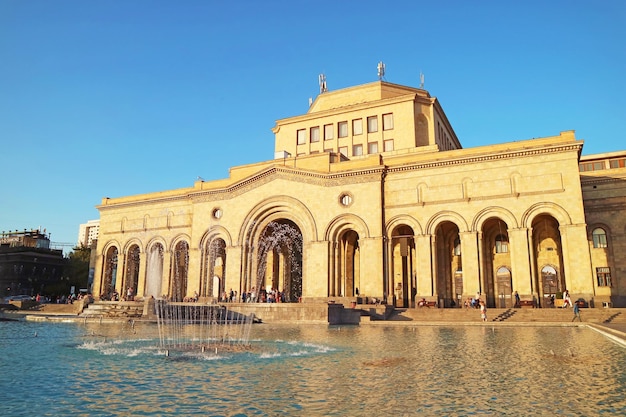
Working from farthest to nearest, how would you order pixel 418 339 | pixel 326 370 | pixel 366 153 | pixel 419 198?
pixel 366 153 → pixel 419 198 → pixel 418 339 → pixel 326 370

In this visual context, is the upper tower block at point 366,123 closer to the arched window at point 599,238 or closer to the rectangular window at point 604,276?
the arched window at point 599,238

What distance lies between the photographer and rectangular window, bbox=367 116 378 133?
40781 millimetres

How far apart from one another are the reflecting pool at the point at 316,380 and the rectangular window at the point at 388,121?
28.4m

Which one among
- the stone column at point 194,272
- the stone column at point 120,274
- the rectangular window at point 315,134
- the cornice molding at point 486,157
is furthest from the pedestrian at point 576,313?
the stone column at point 120,274

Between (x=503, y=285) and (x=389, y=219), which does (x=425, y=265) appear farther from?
(x=503, y=285)

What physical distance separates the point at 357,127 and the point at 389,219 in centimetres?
1203

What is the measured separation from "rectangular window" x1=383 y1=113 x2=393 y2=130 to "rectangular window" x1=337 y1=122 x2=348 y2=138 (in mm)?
3620

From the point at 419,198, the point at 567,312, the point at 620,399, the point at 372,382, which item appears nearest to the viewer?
the point at 620,399

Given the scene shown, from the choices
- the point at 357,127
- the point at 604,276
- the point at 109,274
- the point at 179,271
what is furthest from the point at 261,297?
the point at 604,276

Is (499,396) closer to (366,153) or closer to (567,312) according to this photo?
(567,312)

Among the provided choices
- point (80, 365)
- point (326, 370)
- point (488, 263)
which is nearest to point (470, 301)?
point (488, 263)

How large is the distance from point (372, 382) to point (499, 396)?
208cm

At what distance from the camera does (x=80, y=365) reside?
9945 mm

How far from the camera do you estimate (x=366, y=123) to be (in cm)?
4109
